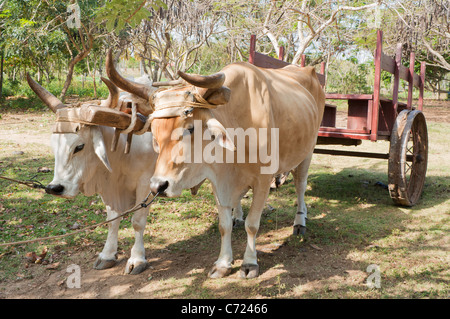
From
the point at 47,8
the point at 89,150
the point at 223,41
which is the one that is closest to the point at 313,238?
the point at 89,150

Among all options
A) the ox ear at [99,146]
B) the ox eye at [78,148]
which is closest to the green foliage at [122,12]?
the ox ear at [99,146]

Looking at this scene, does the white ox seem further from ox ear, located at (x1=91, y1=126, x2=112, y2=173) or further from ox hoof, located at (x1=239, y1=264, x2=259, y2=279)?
ox hoof, located at (x1=239, y1=264, x2=259, y2=279)

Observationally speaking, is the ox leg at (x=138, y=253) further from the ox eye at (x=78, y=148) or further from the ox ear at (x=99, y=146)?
the ox eye at (x=78, y=148)

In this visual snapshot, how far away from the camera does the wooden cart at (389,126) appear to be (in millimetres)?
4957

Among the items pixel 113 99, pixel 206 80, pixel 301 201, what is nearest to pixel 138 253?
pixel 113 99

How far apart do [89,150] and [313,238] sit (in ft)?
8.79

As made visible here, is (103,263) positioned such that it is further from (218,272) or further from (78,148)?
(78,148)

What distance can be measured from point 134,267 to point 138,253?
0.44 ft

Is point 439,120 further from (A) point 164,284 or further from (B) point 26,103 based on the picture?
(B) point 26,103

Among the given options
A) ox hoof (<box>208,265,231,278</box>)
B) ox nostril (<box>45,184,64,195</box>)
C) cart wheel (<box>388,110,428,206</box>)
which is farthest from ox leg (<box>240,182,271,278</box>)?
cart wheel (<box>388,110,428,206</box>)

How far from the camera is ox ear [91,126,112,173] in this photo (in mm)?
3047

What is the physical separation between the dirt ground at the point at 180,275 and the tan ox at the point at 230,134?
0.21m

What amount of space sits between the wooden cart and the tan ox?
1301 mm

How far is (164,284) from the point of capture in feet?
10.9
